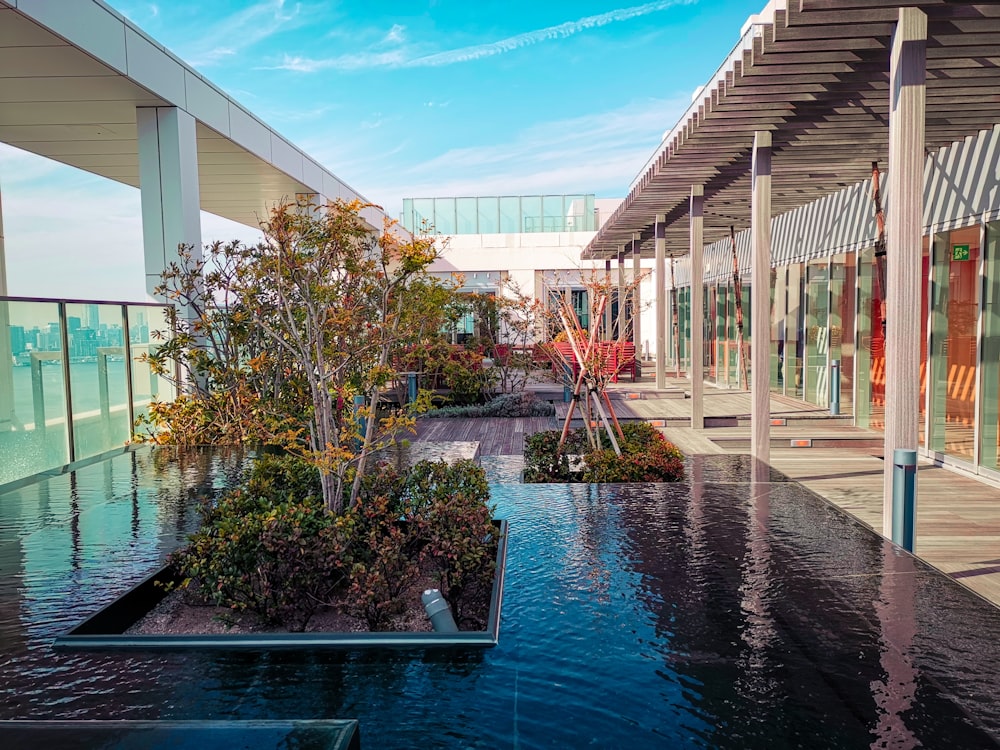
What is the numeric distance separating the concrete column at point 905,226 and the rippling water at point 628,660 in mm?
845

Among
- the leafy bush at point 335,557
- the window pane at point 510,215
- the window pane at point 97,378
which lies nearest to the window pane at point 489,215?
the window pane at point 510,215

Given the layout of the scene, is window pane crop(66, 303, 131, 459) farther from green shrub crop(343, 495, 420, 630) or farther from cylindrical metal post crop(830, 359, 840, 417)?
cylindrical metal post crop(830, 359, 840, 417)

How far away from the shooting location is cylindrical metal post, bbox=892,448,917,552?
16.5 feet

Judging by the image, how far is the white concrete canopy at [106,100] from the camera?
7.08m

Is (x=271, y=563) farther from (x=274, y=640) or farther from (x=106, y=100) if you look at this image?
(x=106, y=100)

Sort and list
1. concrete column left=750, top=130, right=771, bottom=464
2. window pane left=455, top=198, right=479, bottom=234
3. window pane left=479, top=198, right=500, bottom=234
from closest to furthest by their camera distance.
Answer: concrete column left=750, top=130, right=771, bottom=464 < window pane left=455, top=198, right=479, bottom=234 < window pane left=479, top=198, right=500, bottom=234

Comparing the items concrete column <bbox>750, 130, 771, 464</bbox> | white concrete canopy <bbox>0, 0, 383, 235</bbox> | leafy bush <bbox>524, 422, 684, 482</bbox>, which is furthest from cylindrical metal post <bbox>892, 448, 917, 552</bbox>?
white concrete canopy <bbox>0, 0, 383, 235</bbox>

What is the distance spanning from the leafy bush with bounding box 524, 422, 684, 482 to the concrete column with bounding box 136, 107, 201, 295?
4827 mm

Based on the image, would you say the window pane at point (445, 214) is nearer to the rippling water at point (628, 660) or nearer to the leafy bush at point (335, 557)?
the rippling water at point (628, 660)

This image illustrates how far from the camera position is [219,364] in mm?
9703

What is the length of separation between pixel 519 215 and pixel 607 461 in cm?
2611

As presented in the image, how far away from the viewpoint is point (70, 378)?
28.3 feet

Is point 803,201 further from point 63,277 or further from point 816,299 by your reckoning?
point 63,277

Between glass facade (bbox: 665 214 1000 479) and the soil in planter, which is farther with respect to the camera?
glass facade (bbox: 665 214 1000 479)
